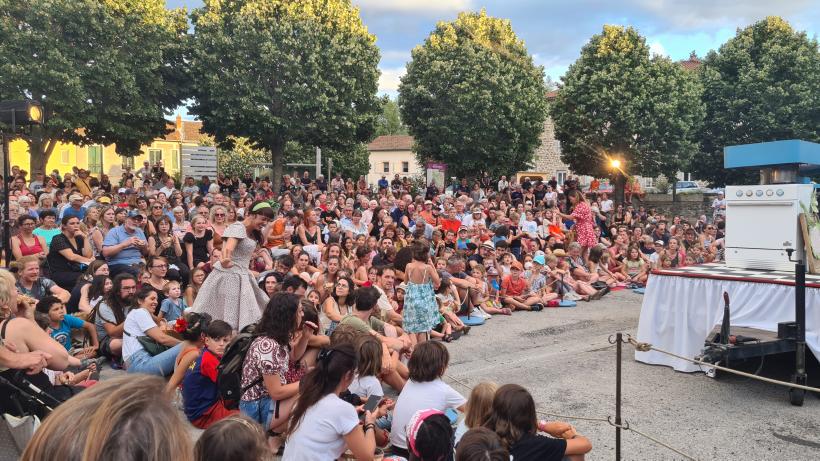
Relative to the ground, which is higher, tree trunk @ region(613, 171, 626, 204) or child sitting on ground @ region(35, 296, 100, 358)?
tree trunk @ region(613, 171, 626, 204)

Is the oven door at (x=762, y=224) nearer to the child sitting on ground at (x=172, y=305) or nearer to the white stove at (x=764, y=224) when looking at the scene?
the white stove at (x=764, y=224)

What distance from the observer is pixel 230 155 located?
4253 centimetres

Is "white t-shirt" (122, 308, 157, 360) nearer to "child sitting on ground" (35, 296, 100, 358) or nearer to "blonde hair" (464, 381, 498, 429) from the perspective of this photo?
"child sitting on ground" (35, 296, 100, 358)

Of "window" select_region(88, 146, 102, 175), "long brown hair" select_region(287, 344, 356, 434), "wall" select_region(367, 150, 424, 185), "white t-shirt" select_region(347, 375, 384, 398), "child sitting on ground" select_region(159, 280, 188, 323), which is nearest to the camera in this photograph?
"long brown hair" select_region(287, 344, 356, 434)

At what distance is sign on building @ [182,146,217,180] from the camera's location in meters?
20.5

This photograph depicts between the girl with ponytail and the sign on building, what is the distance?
18.3 metres

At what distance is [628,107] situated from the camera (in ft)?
89.4

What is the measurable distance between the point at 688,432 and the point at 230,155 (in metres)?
40.6

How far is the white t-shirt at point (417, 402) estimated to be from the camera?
13.3 ft

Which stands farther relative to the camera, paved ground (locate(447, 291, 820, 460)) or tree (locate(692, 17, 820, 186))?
tree (locate(692, 17, 820, 186))

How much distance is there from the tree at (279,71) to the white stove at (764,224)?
16.1m

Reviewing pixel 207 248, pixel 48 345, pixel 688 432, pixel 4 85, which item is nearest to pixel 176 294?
pixel 207 248

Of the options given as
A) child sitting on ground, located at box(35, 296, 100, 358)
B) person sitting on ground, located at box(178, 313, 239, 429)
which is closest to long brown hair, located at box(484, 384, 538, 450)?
person sitting on ground, located at box(178, 313, 239, 429)

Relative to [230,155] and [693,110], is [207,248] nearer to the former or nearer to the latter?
[693,110]
